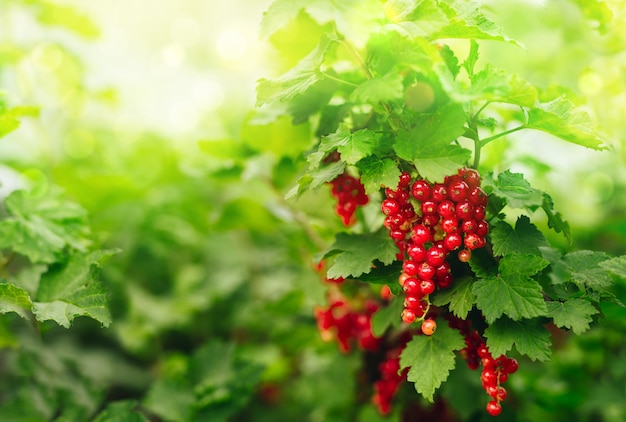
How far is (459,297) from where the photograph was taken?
25.4 inches

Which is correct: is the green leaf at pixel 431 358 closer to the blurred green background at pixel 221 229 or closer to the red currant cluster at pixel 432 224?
the red currant cluster at pixel 432 224

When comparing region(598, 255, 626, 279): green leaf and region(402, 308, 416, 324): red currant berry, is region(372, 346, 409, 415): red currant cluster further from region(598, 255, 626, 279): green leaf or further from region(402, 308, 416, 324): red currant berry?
region(598, 255, 626, 279): green leaf

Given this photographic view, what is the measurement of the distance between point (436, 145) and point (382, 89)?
10cm

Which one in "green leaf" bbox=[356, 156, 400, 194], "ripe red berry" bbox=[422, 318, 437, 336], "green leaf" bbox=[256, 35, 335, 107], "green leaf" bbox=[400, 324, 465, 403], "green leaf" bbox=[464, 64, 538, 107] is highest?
"green leaf" bbox=[256, 35, 335, 107]

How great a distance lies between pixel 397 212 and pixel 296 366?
1.05 meters

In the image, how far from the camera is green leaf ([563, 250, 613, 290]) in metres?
0.64

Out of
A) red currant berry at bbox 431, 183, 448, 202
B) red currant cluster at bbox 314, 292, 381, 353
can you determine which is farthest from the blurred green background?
red currant berry at bbox 431, 183, 448, 202

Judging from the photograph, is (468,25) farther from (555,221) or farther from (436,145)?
Result: (555,221)

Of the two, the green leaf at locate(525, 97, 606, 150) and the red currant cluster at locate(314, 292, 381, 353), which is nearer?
the green leaf at locate(525, 97, 606, 150)

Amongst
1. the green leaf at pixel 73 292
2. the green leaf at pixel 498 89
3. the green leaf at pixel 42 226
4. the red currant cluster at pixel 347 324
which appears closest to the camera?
the green leaf at pixel 498 89

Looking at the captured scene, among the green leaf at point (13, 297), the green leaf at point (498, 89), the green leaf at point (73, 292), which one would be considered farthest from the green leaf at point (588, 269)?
the green leaf at point (13, 297)

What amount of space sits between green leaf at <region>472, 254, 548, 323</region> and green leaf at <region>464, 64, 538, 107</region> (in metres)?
0.19

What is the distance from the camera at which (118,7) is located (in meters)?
2.56

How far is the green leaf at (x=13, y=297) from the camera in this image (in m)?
0.68
